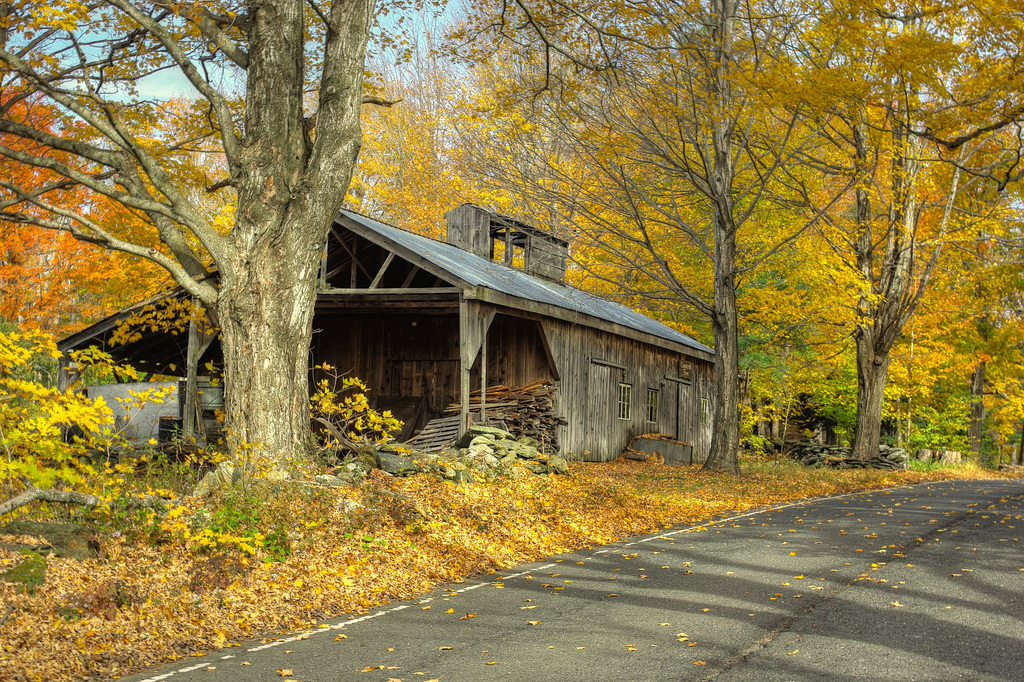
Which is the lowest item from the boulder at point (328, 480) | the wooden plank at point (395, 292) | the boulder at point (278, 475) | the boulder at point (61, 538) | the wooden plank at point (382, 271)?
the boulder at point (61, 538)

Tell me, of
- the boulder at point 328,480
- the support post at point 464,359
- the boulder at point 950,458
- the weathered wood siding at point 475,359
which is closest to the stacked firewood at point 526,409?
the weathered wood siding at point 475,359

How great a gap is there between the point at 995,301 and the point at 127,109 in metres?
33.4

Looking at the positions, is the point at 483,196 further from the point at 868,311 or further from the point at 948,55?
the point at 948,55

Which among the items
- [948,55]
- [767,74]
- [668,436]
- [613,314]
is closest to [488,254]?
[613,314]

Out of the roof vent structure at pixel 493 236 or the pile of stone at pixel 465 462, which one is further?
the roof vent structure at pixel 493 236

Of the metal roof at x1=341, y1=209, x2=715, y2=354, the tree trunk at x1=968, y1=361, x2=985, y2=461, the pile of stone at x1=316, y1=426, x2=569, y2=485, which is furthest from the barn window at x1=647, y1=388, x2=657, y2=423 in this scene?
the tree trunk at x1=968, y1=361, x2=985, y2=461

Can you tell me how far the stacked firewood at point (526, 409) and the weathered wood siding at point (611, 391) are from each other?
0.46 m

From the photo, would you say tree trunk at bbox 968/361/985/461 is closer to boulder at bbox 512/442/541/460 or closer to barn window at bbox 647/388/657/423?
barn window at bbox 647/388/657/423

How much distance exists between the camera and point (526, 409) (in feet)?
62.1

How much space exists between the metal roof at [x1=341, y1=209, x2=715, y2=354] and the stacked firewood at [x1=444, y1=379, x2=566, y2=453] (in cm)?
219

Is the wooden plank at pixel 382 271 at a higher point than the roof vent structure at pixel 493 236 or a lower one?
lower

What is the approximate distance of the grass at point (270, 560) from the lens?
18.3ft

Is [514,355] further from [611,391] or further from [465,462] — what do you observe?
[465,462]

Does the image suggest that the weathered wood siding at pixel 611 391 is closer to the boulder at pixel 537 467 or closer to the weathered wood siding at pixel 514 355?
the weathered wood siding at pixel 514 355
